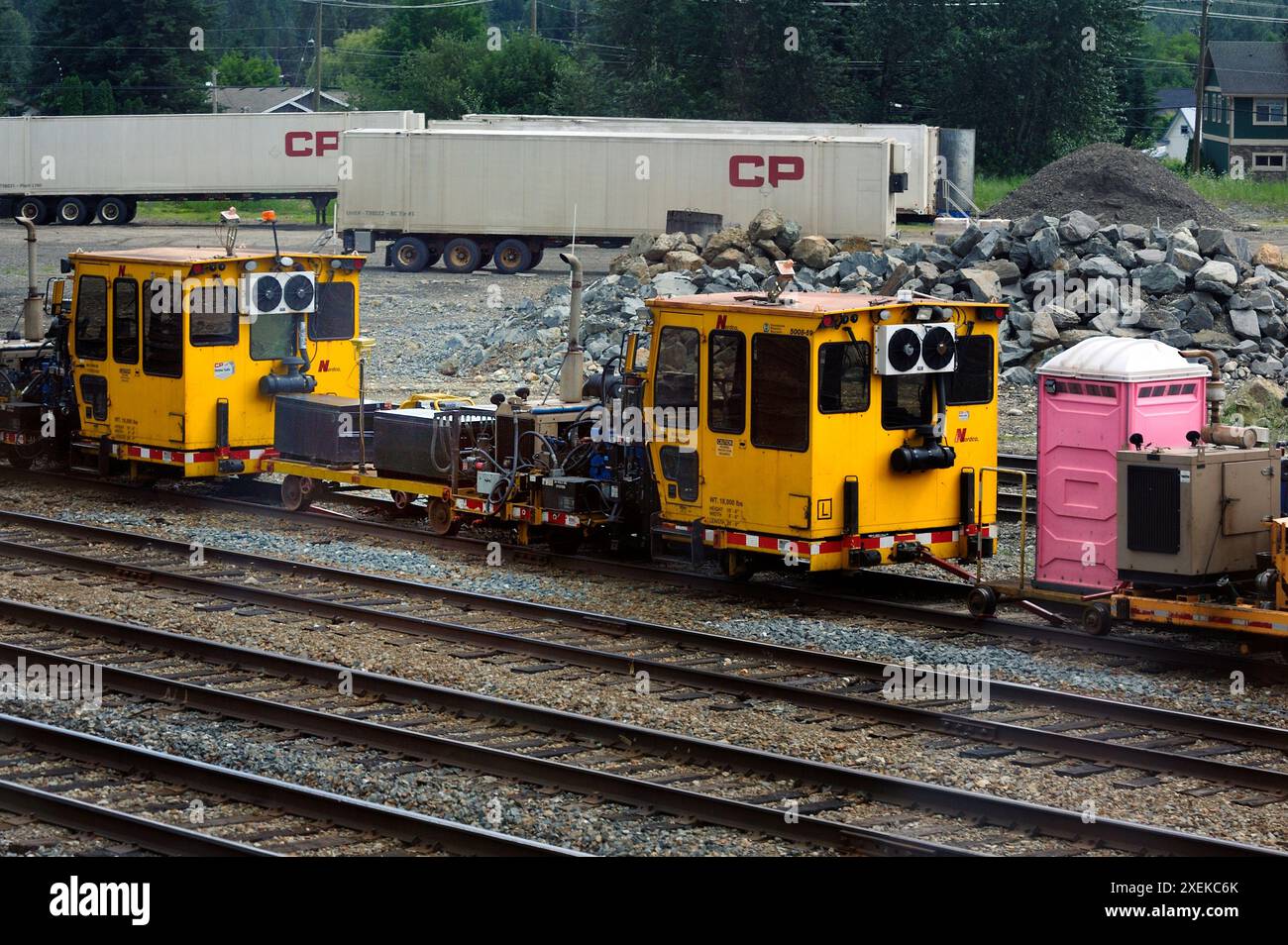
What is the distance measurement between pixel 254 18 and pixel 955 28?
73.1 metres

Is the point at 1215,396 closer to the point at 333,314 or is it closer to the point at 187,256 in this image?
the point at 333,314

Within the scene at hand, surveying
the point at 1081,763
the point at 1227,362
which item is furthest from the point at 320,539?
the point at 1227,362

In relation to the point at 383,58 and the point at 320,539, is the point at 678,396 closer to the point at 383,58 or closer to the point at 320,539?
the point at 320,539

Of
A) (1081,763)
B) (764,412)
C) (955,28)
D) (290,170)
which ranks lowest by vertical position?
(1081,763)

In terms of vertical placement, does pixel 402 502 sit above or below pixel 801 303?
below

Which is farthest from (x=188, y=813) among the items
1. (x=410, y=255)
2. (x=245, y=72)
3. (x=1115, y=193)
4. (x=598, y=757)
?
(x=245, y=72)

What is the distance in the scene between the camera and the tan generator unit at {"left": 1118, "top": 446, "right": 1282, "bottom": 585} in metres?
12.4

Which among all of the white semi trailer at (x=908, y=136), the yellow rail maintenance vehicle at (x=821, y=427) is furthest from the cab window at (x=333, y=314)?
the white semi trailer at (x=908, y=136)

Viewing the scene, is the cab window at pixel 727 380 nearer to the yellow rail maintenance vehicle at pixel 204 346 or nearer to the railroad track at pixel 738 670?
the railroad track at pixel 738 670

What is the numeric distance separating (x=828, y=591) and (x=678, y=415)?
6.60 ft

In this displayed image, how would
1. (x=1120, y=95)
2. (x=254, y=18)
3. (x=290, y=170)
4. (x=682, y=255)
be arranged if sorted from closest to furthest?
(x=682, y=255) → (x=290, y=170) → (x=1120, y=95) → (x=254, y=18)

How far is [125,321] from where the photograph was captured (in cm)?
1905

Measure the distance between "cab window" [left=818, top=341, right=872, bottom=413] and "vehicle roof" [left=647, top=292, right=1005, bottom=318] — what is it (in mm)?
298

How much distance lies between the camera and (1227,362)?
89.0ft
